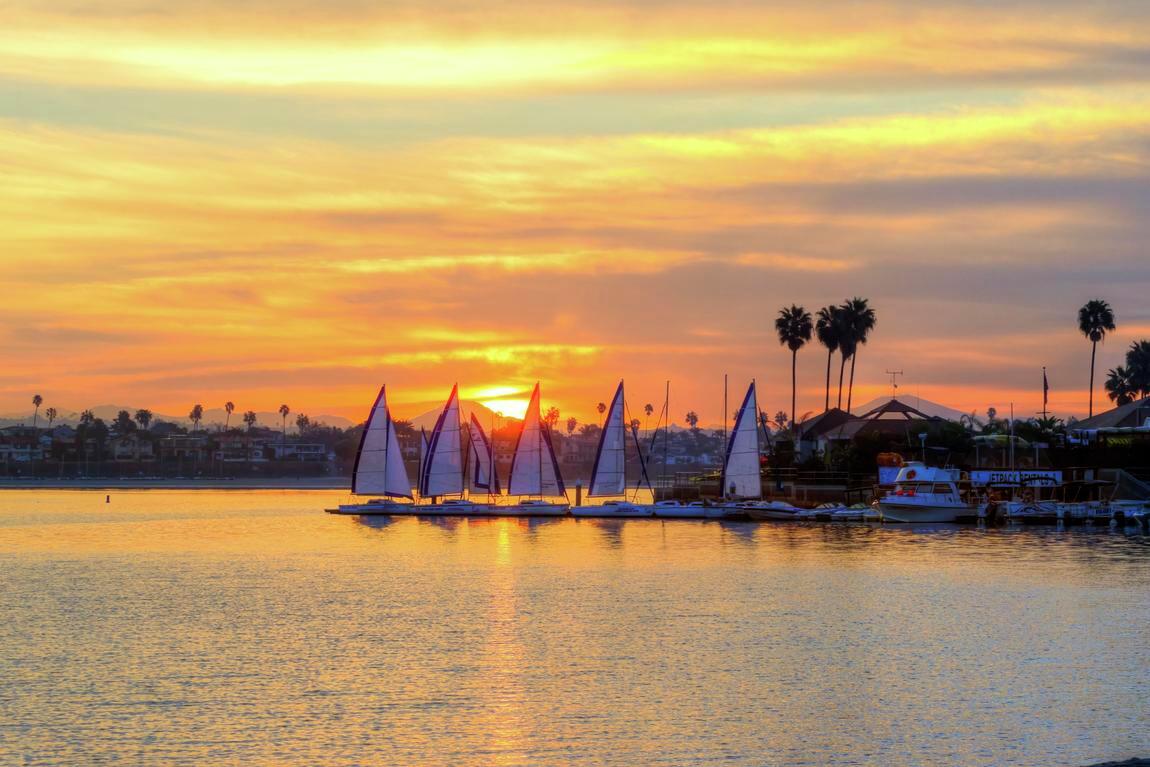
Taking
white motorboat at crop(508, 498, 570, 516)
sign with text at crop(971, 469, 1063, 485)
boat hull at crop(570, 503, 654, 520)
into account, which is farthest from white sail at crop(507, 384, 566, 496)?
sign with text at crop(971, 469, 1063, 485)

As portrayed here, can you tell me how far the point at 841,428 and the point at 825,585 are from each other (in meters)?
101

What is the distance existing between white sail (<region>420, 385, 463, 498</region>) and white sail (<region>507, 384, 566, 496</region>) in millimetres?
6977

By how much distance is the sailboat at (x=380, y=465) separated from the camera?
449 ft

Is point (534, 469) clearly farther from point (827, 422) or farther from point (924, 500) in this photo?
point (827, 422)

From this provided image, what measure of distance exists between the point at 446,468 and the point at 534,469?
1172 cm

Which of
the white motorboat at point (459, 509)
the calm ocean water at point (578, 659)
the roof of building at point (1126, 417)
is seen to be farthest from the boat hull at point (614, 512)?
the roof of building at point (1126, 417)

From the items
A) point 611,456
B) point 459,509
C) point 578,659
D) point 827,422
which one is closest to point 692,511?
point 611,456

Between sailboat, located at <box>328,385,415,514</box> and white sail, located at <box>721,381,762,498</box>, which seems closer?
white sail, located at <box>721,381,762,498</box>

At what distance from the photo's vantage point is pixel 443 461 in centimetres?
14250

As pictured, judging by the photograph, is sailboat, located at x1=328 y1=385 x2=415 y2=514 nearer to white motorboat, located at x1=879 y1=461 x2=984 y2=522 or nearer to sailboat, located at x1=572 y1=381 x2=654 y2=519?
sailboat, located at x1=572 y1=381 x2=654 y2=519

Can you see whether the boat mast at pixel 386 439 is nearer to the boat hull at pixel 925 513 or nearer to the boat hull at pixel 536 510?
the boat hull at pixel 536 510

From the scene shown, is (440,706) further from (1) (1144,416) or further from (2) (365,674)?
(1) (1144,416)

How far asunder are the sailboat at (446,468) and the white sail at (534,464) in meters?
5.83

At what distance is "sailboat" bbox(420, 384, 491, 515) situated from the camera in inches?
5399
